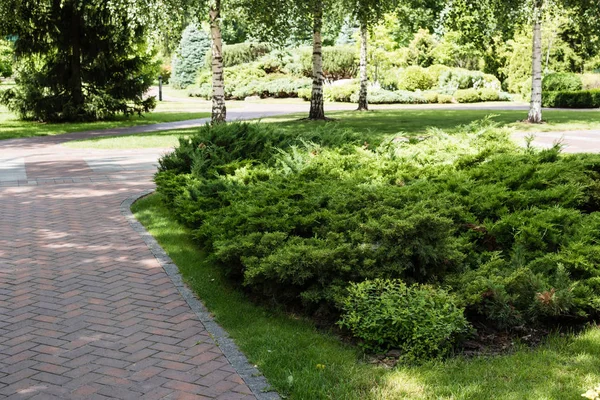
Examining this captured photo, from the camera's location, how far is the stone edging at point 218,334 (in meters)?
4.08

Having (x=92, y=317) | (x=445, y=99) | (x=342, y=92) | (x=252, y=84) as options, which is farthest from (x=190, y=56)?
(x=92, y=317)

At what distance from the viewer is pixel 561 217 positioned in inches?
236

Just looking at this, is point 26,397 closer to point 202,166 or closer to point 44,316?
point 44,316

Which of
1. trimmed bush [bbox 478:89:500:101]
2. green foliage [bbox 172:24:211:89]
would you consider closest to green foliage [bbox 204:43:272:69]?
green foliage [bbox 172:24:211:89]

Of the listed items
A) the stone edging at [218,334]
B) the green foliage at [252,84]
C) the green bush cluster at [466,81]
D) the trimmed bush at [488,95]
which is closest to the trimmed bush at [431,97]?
the green bush cluster at [466,81]

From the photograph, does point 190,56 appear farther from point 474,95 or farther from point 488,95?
point 488,95

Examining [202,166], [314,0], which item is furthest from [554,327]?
[314,0]

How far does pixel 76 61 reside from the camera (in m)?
25.2

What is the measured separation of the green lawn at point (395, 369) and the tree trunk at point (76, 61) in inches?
875

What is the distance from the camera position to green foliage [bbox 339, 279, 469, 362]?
4.43 metres

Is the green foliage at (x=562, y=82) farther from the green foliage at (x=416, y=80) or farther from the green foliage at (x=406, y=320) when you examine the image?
the green foliage at (x=406, y=320)

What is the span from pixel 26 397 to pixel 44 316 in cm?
150

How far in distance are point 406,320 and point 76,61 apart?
76.7 feet

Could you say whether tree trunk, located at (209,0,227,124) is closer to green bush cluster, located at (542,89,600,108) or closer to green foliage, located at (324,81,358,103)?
green bush cluster, located at (542,89,600,108)
